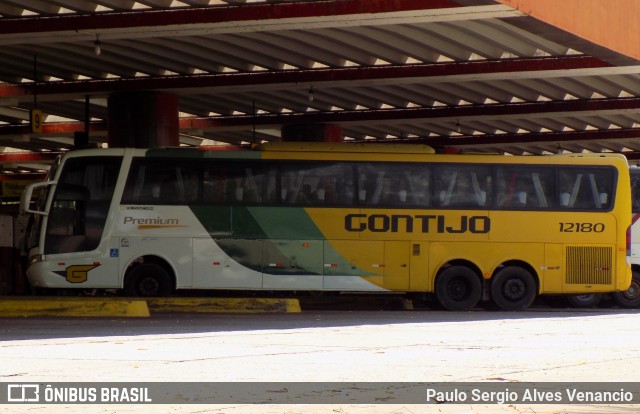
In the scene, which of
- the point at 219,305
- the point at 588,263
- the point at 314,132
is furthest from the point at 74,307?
the point at 314,132

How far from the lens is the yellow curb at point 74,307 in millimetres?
20047

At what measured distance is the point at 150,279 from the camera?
22.9m

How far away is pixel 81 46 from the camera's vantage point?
81.9 feet

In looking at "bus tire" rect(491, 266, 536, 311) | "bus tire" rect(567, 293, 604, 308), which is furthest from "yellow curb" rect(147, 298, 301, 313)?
"bus tire" rect(567, 293, 604, 308)

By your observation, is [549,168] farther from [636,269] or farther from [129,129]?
[129,129]

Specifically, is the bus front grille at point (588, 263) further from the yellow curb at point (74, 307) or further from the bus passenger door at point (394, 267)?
the yellow curb at point (74, 307)

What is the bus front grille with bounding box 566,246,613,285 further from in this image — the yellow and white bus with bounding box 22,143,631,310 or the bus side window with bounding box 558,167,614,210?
the bus side window with bounding box 558,167,614,210

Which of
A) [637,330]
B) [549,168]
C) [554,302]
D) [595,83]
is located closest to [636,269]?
[554,302]

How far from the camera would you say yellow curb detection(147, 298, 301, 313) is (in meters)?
21.5

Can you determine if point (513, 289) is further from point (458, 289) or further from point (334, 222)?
point (334, 222)

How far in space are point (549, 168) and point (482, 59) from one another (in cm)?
370

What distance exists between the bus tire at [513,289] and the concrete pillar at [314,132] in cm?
1362

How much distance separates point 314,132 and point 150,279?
14.5m

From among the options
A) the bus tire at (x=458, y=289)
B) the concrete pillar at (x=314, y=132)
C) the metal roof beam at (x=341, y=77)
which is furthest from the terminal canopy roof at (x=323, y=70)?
the bus tire at (x=458, y=289)
